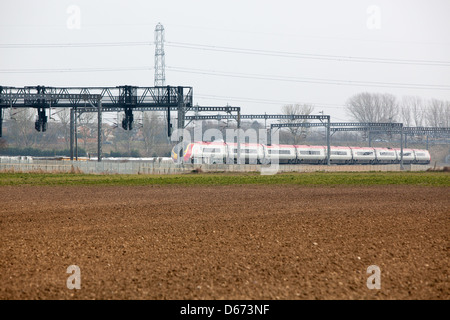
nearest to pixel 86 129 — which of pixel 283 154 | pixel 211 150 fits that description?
pixel 283 154

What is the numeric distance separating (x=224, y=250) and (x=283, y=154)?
202ft

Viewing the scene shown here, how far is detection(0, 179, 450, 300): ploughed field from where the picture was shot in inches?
369

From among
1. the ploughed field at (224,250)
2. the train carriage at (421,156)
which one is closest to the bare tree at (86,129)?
the train carriage at (421,156)

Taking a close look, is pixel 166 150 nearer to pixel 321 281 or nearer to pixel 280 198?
pixel 280 198

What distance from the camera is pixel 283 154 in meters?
73.9

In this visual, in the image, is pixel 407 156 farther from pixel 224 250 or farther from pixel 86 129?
pixel 224 250

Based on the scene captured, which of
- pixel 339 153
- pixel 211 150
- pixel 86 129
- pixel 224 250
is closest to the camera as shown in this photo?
pixel 224 250

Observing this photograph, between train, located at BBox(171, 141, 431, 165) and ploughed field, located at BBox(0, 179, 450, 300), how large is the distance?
3848 cm

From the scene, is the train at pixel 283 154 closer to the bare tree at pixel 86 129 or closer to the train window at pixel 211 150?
the train window at pixel 211 150

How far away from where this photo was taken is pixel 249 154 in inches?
2736
